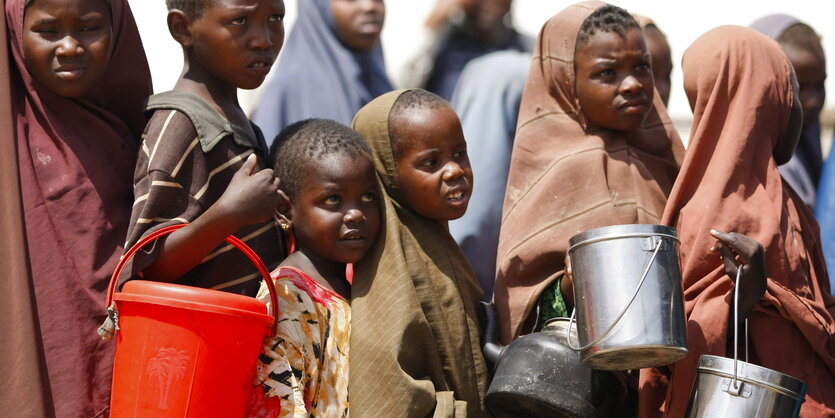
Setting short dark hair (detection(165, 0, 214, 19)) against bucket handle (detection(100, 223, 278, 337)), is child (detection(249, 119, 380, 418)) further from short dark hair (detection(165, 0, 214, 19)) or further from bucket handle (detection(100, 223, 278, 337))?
short dark hair (detection(165, 0, 214, 19))

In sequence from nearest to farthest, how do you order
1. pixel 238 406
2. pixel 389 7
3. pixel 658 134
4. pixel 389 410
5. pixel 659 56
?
pixel 238 406 < pixel 389 410 < pixel 658 134 < pixel 659 56 < pixel 389 7

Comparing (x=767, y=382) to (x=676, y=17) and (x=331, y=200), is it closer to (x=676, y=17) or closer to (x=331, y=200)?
(x=331, y=200)

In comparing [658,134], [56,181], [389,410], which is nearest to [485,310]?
[389,410]

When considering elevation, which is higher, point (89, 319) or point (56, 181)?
point (56, 181)

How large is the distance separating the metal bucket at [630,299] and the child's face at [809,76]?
2.90 m

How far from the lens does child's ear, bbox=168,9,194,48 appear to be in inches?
148

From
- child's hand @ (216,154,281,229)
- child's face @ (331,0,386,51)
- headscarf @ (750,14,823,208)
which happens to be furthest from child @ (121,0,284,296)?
headscarf @ (750,14,823,208)

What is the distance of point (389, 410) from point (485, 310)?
0.61 metres

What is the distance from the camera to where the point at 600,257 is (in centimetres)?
338

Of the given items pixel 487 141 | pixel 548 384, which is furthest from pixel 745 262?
pixel 487 141

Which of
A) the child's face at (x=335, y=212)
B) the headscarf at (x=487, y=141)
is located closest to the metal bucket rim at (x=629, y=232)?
the child's face at (x=335, y=212)

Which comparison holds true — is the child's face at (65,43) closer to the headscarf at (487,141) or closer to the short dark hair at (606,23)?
the short dark hair at (606,23)

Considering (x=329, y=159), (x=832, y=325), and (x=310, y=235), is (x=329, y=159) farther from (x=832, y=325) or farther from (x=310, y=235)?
(x=832, y=325)

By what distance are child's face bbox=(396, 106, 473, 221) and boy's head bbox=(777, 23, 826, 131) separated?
2727mm
